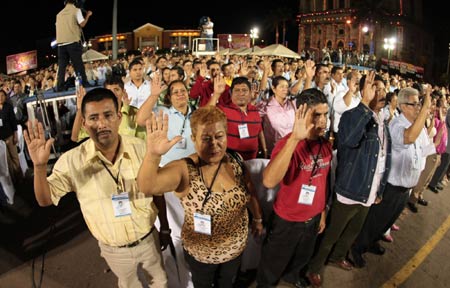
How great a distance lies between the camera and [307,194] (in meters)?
2.89

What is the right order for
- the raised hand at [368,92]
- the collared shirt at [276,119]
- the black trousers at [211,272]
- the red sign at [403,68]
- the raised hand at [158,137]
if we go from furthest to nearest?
the red sign at [403,68] → the collared shirt at [276,119] → the raised hand at [368,92] → the black trousers at [211,272] → the raised hand at [158,137]

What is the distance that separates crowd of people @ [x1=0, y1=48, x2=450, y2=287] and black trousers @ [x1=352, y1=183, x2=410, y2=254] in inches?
0.5

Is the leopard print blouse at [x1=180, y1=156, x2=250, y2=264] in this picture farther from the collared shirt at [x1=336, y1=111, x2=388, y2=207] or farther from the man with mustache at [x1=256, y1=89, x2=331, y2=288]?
the collared shirt at [x1=336, y1=111, x2=388, y2=207]

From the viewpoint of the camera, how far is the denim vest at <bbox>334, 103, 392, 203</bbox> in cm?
304

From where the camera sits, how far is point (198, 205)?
A: 7.75 feet

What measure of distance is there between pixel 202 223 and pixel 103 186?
770 mm

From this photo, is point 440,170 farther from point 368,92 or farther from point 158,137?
point 158,137

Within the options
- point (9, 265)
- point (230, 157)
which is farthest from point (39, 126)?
point (9, 265)

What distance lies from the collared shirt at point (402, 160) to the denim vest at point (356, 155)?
0.66m

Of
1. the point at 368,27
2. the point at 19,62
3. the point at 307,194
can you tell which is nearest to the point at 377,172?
the point at 307,194

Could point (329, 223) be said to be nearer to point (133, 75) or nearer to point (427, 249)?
point (427, 249)

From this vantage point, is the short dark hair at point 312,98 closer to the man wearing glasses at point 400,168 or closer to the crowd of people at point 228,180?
the crowd of people at point 228,180

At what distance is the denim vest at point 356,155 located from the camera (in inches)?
120

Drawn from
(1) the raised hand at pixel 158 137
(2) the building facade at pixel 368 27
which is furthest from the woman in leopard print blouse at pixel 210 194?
(2) the building facade at pixel 368 27
